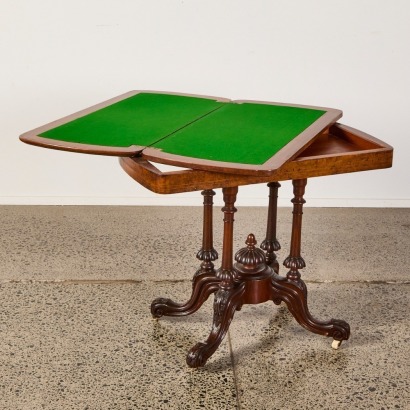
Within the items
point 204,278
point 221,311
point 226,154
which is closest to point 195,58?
point 204,278

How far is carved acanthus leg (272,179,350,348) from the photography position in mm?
3227

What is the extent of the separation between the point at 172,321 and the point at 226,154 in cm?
114

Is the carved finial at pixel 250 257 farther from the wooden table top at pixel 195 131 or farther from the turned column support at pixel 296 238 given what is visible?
the wooden table top at pixel 195 131

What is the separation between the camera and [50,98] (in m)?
4.95

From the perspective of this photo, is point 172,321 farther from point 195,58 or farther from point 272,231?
point 195,58

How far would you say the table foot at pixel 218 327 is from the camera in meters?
3.09

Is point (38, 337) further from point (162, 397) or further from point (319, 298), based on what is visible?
point (319, 298)

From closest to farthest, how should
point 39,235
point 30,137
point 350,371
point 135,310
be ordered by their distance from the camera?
1. point 30,137
2. point 350,371
3. point 135,310
4. point 39,235

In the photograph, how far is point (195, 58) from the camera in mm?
4887

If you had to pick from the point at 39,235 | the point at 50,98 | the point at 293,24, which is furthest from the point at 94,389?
the point at 293,24

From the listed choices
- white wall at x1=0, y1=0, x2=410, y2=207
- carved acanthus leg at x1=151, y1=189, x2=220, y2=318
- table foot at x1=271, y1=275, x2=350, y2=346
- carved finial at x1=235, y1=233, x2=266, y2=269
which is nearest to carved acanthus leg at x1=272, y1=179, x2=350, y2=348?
table foot at x1=271, y1=275, x2=350, y2=346

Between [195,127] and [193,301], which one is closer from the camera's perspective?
[195,127]

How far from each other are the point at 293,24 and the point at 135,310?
2.18 m

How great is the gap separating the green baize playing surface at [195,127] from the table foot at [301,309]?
662mm
